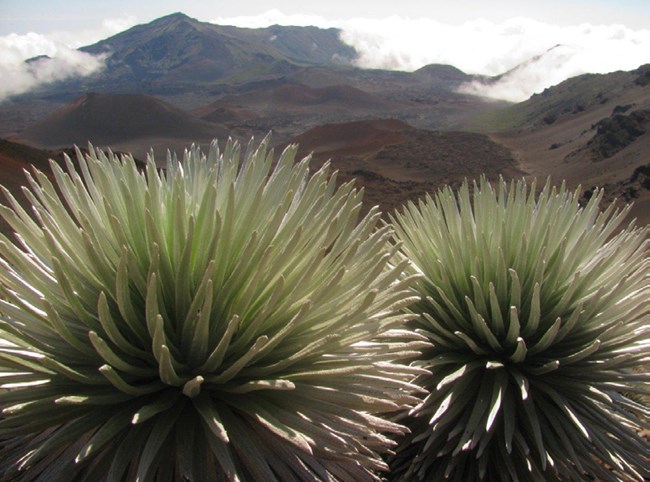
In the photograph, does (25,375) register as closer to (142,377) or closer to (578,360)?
(142,377)

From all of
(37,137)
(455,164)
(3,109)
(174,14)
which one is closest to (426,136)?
→ (455,164)

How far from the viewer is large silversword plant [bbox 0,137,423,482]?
4.59 ft

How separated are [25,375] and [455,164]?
26.6 metres

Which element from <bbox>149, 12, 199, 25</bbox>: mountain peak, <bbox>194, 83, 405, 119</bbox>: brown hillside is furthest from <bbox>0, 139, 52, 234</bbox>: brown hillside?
<bbox>149, 12, 199, 25</bbox>: mountain peak

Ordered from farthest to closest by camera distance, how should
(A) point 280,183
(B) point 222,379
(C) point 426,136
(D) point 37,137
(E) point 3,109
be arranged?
(E) point 3,109 < (D) point 37,137 < (C) point 426,136 < (A) point 280,183 < (B) point 222,379

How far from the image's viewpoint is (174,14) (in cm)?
19125

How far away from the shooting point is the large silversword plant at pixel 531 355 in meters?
1.90

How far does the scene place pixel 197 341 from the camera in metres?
1.48

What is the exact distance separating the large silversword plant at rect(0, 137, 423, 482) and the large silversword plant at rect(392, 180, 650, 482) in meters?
0.33

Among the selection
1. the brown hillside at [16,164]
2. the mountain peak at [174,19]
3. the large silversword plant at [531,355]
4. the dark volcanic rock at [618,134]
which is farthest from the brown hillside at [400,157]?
the mountain peak at [174,19]

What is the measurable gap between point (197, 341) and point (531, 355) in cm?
120

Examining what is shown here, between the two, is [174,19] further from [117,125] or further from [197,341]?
[197,341]

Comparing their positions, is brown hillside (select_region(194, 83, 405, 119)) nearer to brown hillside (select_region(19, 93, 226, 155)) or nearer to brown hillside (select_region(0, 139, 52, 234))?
brown hillside (select_region(19, 93, 226, 155))

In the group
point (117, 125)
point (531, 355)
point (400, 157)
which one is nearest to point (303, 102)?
point (117, 125)
